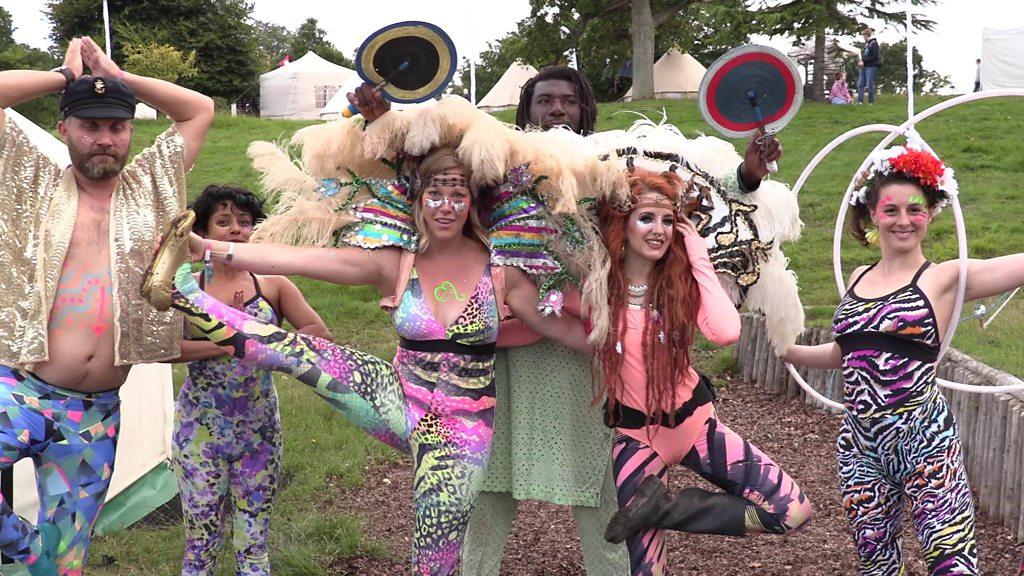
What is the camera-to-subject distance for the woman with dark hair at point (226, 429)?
3625mm

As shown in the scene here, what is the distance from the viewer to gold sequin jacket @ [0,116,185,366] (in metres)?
3.16

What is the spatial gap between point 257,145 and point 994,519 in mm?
4206

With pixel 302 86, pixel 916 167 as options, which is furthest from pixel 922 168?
→ pixel 302 86

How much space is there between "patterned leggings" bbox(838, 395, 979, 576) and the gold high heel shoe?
2591 mm

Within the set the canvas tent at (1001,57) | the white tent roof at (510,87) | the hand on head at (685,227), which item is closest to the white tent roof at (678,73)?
the white tent roof at (510,87)

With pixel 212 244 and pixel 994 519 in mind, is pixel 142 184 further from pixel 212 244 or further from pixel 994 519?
pixel 994 519

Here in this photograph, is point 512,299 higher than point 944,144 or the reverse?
the reverse

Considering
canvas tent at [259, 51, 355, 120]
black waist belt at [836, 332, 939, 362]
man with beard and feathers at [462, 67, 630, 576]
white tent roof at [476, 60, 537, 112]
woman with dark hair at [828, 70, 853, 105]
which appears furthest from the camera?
canvas tent at [259, 51, 355, 120]

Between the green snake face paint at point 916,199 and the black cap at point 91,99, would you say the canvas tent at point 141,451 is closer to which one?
the black cap at point 91,99

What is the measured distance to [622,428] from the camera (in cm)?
340

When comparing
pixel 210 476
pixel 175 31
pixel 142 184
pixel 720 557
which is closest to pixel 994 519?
pixel 720 557

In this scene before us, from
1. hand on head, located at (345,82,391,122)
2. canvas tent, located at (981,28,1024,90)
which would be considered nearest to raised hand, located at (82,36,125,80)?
hand on head, located at (345,82,391,122)

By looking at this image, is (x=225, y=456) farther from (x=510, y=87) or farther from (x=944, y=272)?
(x=510, y=87)

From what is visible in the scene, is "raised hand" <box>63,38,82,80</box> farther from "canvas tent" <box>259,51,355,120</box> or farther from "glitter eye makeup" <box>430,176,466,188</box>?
"canvas tent" <box>259,51,355,120</box>
